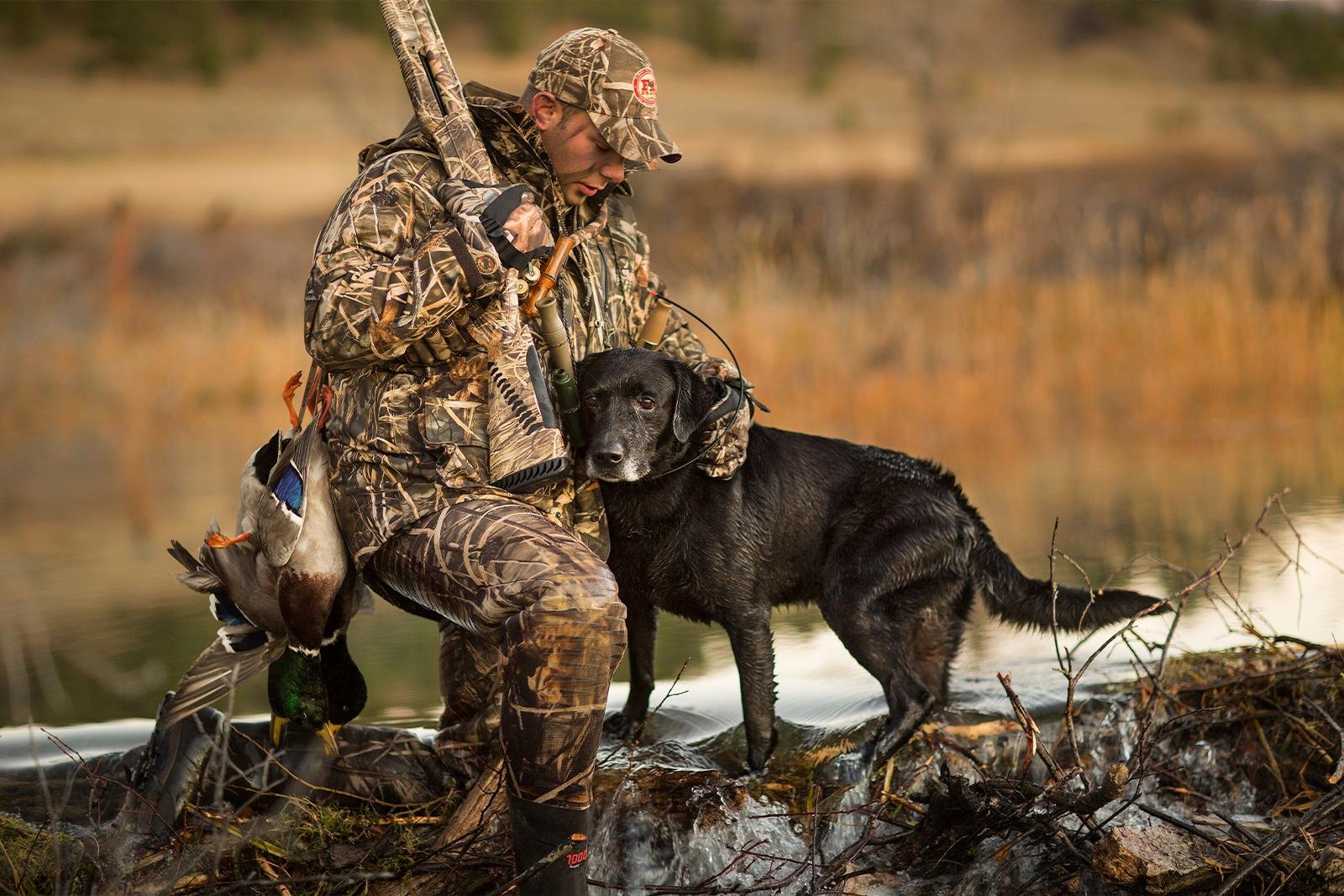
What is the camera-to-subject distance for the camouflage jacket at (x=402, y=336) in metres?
2.99

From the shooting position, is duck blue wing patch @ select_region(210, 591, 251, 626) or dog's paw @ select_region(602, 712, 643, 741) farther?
dog's paw @ select_region(602, 712, 643, 741)

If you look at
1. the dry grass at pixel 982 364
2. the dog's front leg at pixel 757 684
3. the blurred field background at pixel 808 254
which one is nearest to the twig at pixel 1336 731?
the dog's front leg at pixel 757 684

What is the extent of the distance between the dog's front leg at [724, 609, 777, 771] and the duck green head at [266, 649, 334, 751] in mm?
1127

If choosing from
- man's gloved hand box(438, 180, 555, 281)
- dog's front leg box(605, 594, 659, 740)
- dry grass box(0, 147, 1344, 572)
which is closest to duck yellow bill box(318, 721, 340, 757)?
dog's front leg box(605, 594, 659, 740)

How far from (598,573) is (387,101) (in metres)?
24.9

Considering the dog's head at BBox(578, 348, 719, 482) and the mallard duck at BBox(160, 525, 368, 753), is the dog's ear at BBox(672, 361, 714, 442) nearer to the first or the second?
the dog's head at BBox(578, 348, 719, 482)

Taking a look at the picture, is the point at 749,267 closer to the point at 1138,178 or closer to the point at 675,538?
the point at 675,538

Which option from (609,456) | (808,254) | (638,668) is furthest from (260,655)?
(808,254)

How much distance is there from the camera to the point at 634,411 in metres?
3.70

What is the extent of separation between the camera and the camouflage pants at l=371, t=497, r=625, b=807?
2895 mm

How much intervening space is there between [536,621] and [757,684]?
3.70ft

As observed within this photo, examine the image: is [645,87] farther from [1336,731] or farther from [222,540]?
[1336,731]

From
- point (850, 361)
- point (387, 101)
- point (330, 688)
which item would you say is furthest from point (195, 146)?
point (330, 688)

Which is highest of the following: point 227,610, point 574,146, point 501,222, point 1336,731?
point 574,146
